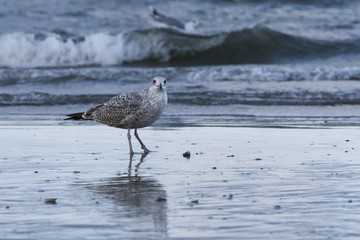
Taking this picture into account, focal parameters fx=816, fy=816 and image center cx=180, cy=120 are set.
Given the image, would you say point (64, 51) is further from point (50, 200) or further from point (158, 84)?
point (50, 200)

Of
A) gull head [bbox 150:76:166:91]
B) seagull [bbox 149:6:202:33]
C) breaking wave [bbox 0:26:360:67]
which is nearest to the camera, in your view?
gull head [bbox 150:76:166:91]

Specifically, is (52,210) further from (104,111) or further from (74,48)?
(74,48)

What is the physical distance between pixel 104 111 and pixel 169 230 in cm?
427

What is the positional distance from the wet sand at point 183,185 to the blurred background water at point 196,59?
1.98 metres

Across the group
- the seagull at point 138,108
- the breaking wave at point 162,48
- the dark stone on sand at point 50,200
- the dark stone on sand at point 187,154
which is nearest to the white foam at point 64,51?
the breaking wave at point 162,48

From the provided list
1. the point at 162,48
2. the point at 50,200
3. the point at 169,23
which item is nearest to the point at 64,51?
the point at 162,48

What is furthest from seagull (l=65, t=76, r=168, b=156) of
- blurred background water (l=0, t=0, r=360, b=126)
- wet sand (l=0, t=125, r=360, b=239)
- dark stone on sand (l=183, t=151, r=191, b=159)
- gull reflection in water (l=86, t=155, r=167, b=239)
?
blurred background water (l=0, t=0, r=360, b=126)

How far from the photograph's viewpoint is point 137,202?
5.64 m

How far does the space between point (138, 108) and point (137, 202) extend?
3.02 meters

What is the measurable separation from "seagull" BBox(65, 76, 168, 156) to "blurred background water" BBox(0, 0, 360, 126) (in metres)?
1.97

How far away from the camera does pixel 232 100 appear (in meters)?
13.5

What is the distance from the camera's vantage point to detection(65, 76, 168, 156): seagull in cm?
852

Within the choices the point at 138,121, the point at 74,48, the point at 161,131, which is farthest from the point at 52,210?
the point at 74,48

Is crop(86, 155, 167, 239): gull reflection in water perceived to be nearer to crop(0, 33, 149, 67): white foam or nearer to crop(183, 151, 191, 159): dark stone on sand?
crop(183, 151, 191, 159): dark stone on sand
